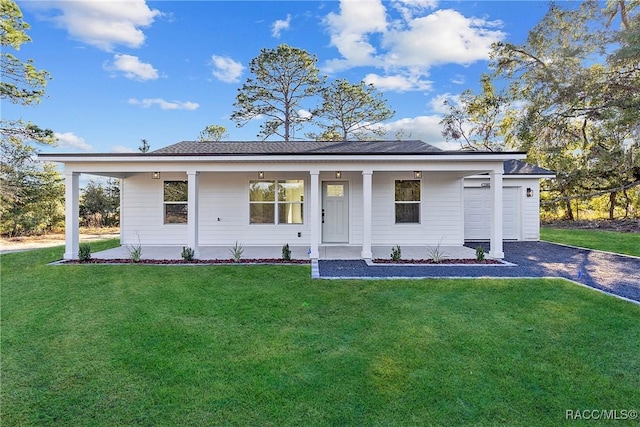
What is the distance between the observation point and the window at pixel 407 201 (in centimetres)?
1079

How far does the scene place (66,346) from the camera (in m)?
4.04

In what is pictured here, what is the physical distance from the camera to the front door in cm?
1069

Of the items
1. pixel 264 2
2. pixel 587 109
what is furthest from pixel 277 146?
pixel 587 109

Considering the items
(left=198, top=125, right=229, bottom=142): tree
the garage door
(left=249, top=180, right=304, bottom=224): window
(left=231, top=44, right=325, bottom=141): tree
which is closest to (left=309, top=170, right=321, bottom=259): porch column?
(left=249, top=180, right=304, bottom=224): window

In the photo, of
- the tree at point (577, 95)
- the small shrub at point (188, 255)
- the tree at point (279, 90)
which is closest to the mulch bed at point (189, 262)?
the small shrub at point (188, 255)

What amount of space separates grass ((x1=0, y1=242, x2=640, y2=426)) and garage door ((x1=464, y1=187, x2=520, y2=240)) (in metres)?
6.81

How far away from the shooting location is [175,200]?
1088 cm

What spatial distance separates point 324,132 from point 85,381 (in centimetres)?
2132

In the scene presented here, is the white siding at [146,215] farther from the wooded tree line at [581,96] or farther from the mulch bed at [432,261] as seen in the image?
the wooded tree line at [581,96]

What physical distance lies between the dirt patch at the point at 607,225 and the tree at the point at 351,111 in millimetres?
12855

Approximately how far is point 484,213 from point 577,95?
8194mm

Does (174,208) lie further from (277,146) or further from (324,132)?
(324,132)

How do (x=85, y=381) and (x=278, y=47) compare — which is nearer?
(x=85, y=381)

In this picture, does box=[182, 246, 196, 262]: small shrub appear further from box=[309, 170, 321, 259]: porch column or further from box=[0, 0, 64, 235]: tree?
box=[0, 0, 64, 235]: tree
